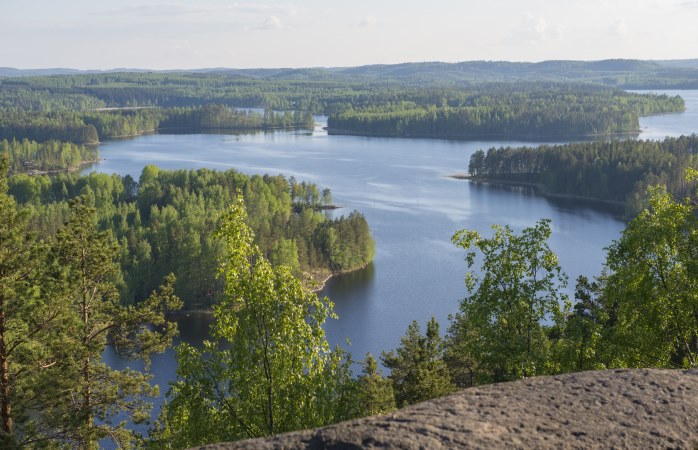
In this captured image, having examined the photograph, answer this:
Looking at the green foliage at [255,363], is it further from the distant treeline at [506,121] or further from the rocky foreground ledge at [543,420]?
the distant treeline at [506,121]

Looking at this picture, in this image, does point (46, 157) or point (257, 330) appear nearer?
point (257, 330)

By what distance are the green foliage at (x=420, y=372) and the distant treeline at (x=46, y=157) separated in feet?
323

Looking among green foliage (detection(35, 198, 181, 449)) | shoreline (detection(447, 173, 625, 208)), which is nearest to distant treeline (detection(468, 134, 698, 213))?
shoreline (detection(447, 173, 625, 208))

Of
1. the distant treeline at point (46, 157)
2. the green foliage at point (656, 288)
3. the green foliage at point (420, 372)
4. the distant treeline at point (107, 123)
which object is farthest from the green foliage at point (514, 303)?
the distant treeline at point (107, 123)

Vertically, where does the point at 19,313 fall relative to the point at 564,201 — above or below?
above

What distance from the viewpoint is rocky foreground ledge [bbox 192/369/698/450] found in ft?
23.8

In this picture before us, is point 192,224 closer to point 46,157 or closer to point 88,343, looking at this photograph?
point 88,343

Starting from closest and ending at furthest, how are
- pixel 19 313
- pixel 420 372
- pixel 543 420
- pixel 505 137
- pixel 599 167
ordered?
pixel 543 420 < pixel 19 313 < pixel 420 372 < pixel 599 167 < pixel 505 137

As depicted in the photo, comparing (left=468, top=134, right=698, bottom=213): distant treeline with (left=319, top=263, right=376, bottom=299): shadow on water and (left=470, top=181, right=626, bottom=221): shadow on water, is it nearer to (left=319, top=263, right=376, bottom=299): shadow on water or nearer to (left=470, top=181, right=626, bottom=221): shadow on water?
(left=470, top=181, right=626, bottom=221): shadow on water

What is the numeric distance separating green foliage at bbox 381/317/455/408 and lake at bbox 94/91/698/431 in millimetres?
5748

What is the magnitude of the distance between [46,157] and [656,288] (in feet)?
386

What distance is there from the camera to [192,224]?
56281 mm

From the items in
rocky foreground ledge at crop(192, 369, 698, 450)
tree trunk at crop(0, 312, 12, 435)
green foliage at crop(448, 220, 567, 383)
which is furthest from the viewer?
tree trunk at crop(0, 312, 12, 435)

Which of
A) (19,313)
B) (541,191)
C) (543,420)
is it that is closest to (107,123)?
(541,191)
